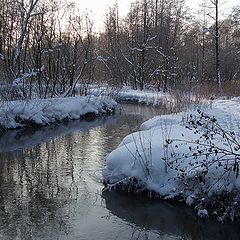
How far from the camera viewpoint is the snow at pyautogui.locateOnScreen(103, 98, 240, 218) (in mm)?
6168

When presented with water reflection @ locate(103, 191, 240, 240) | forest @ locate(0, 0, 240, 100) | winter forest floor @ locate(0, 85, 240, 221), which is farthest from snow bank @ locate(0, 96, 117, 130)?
water reflection @ locate(103, 191, 240, 240)

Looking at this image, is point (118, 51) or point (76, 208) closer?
point (76, 208)

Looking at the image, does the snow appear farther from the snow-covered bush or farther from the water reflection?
the water reflection

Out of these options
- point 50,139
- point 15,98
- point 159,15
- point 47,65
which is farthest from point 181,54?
point 50,139

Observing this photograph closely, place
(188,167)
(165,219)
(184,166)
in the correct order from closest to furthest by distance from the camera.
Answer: (165,219), (188,167), (184,166)

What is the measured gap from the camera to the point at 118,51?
36.5 meters

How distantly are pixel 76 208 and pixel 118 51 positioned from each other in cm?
3066

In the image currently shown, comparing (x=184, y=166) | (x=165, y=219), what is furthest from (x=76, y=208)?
(x=184, y=166)

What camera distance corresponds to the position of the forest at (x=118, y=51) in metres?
18.7

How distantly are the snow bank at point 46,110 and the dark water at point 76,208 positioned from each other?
3.96 meters

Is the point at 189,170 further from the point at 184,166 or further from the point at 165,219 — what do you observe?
the point at 165,219

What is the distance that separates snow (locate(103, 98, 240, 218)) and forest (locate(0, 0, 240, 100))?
8325 millimetres

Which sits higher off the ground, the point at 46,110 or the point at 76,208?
the point at 46,110

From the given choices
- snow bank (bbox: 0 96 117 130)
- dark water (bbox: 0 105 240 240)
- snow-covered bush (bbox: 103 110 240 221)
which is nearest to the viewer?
dark water (bbox: 0 105 240 240)
